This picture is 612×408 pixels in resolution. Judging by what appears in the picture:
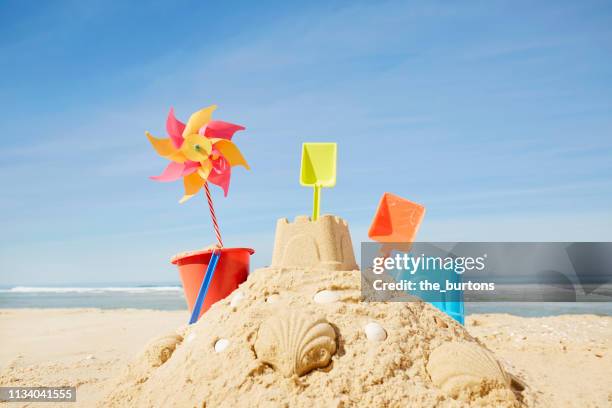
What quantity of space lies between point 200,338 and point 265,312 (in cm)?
69

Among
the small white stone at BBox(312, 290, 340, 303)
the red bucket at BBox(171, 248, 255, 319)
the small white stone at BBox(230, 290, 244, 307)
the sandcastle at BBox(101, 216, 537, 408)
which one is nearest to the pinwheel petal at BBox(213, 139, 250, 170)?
the red bucket at BBox(171, 248, 255, 319)

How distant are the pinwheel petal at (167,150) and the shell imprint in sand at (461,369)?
10.8 feet

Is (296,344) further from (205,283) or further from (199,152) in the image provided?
(199,152)

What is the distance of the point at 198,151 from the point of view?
5520mm

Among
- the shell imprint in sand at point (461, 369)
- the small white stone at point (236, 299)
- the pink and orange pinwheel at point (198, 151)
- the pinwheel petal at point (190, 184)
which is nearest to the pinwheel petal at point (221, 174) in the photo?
the pink and orange pinwheel at point (198, 151)

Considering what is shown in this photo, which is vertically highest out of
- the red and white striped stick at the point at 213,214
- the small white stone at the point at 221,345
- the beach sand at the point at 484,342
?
the red and white striped stick at the point at 213,214

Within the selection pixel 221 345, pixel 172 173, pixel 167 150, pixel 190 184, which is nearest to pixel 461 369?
pixel 221 345

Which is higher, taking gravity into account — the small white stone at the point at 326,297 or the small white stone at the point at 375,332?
the small white stone at the point at 326,297

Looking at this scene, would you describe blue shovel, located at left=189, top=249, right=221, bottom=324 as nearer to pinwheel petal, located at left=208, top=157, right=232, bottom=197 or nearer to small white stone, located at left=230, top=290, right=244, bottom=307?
small white stone, located at left=230, top=290, right=244, bottom=307

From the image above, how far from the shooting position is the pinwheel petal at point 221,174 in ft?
18.3

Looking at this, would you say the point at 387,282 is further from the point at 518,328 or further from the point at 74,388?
the point at 518,328

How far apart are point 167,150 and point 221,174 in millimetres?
647

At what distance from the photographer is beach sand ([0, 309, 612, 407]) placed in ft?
17.9

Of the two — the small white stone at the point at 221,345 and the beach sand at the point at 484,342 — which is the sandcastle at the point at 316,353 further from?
the beach sand at the point at 484,342
